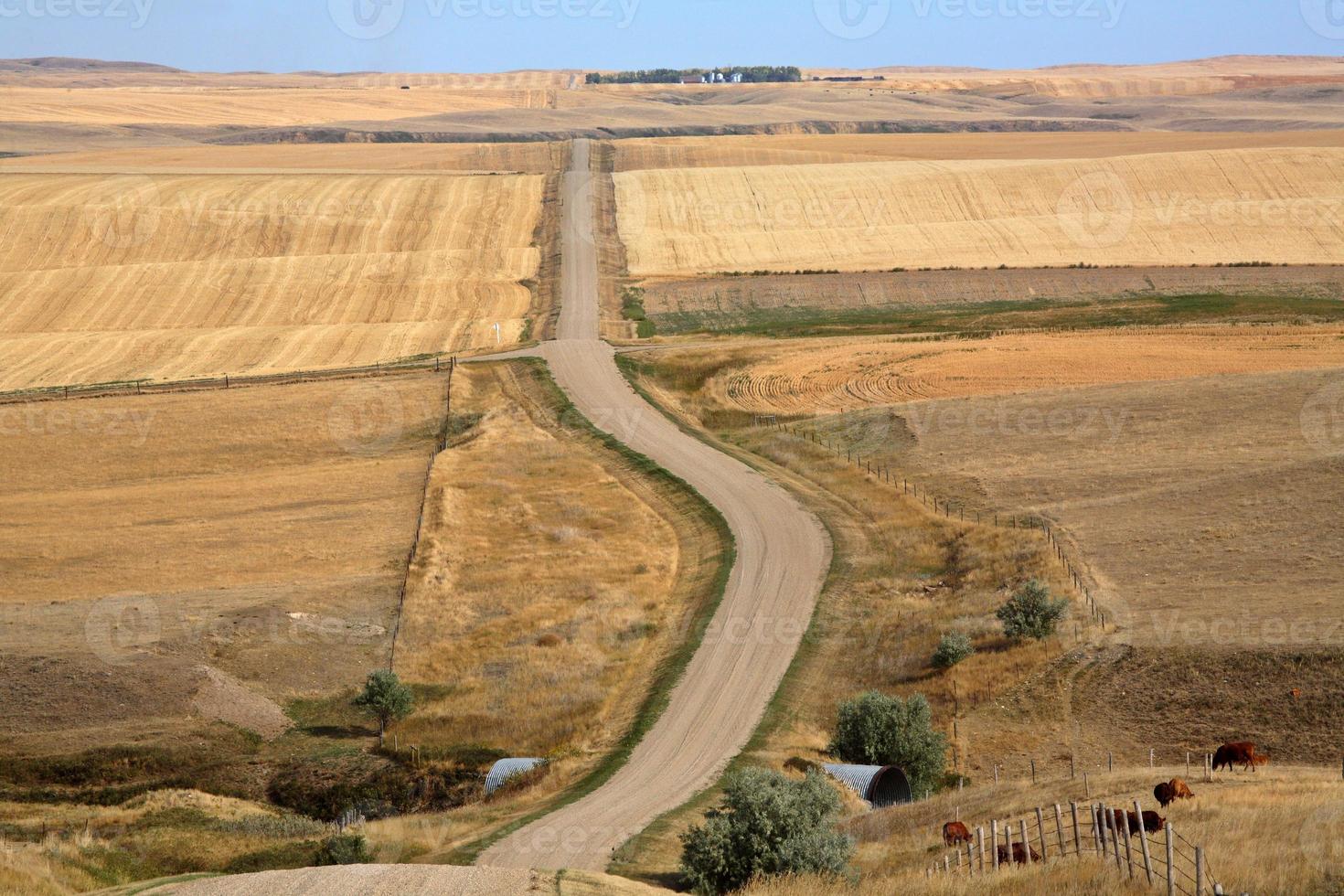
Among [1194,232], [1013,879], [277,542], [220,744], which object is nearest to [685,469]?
[277,542]

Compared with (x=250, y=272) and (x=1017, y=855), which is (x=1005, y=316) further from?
(x=1017, y=855)

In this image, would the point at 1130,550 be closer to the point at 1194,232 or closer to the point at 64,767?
the point at 64,767

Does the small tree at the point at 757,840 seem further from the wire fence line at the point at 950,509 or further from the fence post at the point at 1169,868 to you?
the wire fence line at the point at 950,509

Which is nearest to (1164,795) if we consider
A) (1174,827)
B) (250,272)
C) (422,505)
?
(1174,827)

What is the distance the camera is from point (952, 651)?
33.3 m

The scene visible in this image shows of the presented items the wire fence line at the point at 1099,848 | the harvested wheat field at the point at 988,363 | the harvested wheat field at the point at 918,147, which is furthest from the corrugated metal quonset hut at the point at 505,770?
the harvested wheat field at the point at 918,147

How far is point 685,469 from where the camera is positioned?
172 feet

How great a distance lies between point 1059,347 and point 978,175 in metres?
50.8

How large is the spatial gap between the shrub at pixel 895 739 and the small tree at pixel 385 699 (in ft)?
34.7

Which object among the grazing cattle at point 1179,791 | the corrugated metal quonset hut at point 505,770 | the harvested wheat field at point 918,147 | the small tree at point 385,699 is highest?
the harvested wheat field at point 918,147

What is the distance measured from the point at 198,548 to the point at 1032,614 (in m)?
26.2
